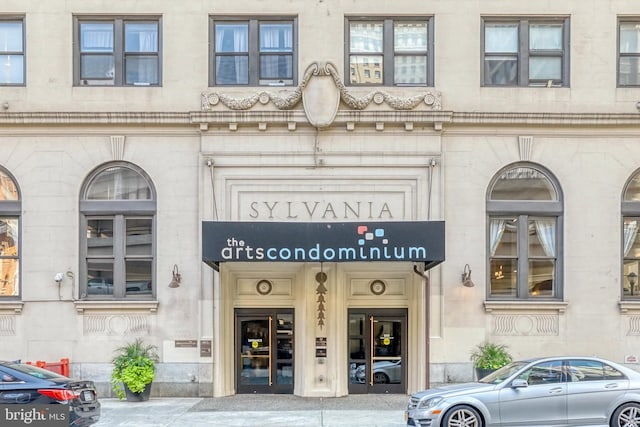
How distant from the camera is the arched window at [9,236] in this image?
1758 centimetres

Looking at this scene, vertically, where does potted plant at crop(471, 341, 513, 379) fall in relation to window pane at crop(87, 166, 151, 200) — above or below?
below

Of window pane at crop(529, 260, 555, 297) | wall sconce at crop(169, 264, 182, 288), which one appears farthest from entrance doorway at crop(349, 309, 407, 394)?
wall sconce at crop(169, 264, 182, 288)

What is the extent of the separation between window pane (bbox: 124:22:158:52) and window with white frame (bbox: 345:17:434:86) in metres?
4.88

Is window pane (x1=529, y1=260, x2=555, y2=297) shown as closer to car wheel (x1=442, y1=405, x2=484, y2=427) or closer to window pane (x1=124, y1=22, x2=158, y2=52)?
car wheel (x1=442, y1=405, x2=484, y2=427)

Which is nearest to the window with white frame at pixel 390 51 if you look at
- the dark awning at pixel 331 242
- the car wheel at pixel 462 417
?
the dark awning at pixel 331 242

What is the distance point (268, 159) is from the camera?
690 inches

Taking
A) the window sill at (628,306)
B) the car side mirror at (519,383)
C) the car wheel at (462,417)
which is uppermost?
the window sill at (628,306)

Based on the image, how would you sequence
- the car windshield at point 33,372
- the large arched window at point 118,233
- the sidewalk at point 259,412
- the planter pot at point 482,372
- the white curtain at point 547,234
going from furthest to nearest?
the white curtain at point 547,234, the large arched window at point 118,233, the planter pot at point 482,372, the sidewalk at point 259,412, the car windshield at point 33,372

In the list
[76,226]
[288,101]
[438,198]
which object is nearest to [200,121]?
[288,101]

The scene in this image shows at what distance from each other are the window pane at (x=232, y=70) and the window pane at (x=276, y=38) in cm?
61

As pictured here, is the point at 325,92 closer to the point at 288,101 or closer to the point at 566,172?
the point at 288,101

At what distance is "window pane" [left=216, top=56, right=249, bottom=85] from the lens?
17.8 m

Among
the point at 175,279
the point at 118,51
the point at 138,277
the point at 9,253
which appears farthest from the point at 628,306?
the point at 9,253
